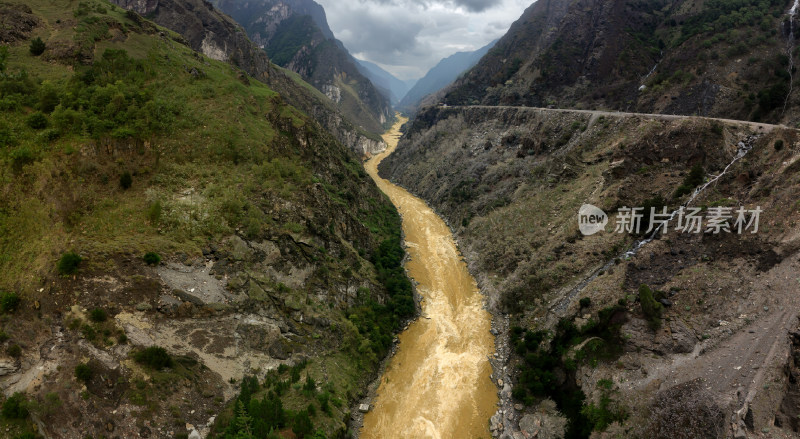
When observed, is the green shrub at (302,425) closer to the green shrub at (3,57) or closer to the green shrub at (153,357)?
the green shrub at (153,357)

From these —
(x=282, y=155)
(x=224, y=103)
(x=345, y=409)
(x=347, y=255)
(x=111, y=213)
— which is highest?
(x=224, y=103)

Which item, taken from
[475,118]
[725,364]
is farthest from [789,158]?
[475,118]

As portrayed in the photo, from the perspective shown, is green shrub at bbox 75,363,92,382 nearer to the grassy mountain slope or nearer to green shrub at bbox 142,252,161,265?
the grassy mountain slope

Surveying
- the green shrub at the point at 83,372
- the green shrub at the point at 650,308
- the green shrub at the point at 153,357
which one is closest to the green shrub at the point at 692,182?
the green shrub at the point at 650,308

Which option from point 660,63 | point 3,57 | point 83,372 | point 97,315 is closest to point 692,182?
point 97,315

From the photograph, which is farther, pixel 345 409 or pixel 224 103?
pixel 224 103

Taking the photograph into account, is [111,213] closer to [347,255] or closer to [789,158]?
[347,255]
